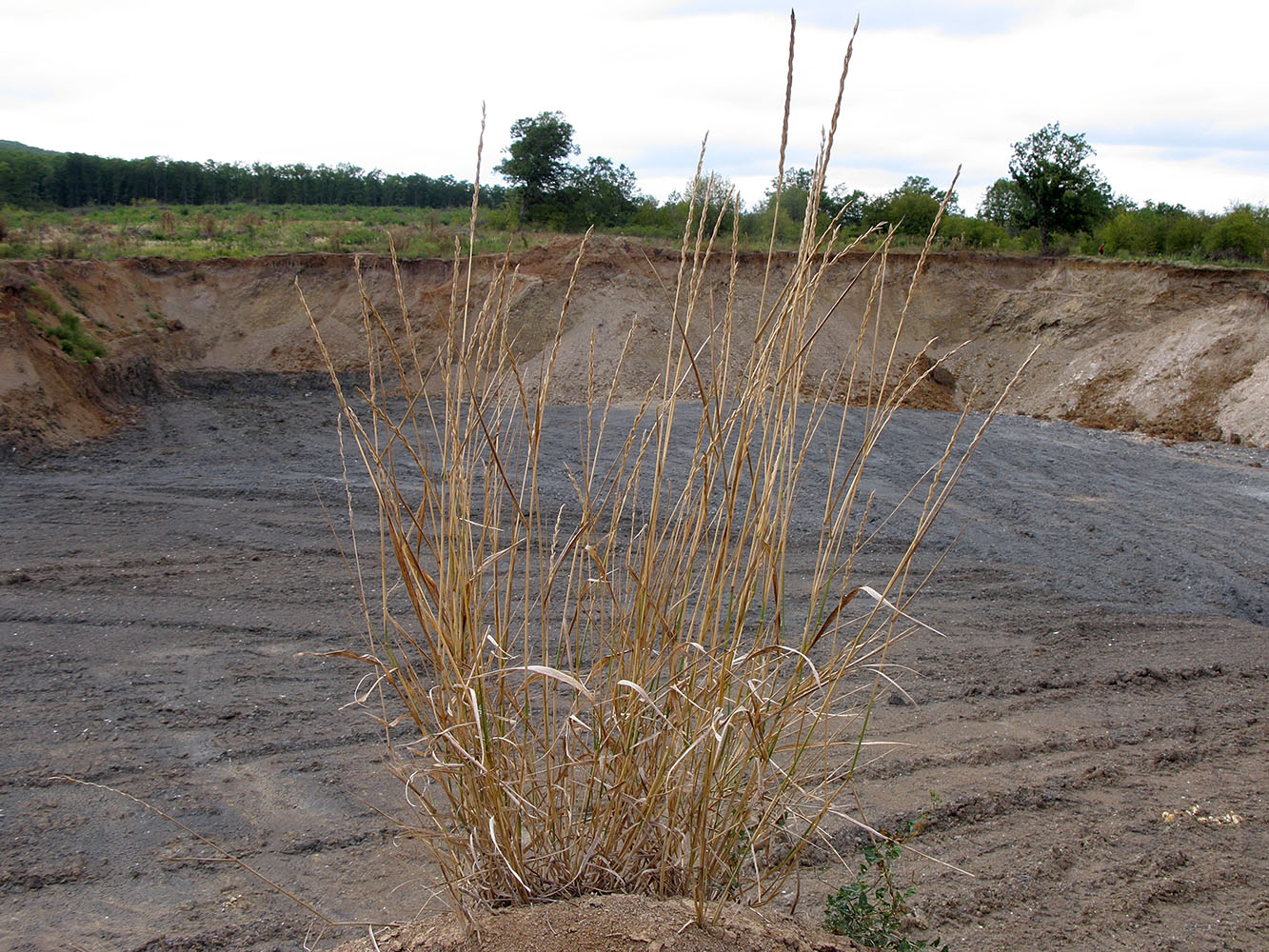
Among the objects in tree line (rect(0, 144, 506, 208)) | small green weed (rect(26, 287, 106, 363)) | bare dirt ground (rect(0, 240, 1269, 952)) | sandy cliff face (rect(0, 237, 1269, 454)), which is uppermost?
tree line (rect(0, 144, 506, 208))

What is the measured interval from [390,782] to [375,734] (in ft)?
1.48

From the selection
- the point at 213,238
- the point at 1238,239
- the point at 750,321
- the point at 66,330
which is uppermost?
the point at 1238,239

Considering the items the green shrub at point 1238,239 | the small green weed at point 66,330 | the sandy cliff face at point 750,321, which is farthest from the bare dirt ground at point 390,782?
the green shrub at point 1238,239

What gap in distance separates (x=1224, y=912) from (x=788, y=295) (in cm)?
253

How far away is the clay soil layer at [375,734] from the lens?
2.68 metres

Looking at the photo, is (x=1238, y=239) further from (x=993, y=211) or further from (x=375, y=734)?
(x=375, y=734)

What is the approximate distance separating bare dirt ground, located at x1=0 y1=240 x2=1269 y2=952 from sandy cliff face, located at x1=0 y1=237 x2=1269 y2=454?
4.48 metres

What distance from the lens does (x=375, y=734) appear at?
3.94 meters

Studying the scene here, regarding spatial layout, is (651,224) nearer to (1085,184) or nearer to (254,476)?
(1085,184)

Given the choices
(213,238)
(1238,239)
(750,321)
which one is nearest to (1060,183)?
(1238,239)

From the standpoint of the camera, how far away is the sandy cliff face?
14320mm

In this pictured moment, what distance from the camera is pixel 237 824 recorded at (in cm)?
320

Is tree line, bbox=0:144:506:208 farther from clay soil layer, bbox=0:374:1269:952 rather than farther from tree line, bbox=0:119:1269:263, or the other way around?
clay soil layer, bbox=0:374:1269:952

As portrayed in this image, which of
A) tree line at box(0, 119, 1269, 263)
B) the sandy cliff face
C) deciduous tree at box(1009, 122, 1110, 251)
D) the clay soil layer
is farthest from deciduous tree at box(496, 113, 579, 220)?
the clay soil layer
